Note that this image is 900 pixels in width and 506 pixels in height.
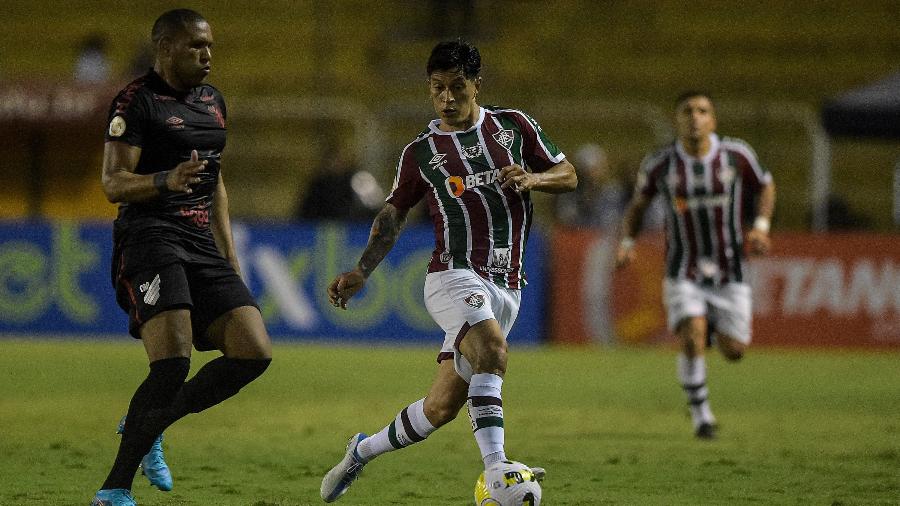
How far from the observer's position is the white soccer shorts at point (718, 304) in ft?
34.9

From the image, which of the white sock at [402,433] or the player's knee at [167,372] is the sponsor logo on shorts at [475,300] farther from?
the player's knee at [167,372]

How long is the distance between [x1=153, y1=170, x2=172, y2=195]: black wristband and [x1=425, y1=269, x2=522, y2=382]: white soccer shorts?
4.43 feet

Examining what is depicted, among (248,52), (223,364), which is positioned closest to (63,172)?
(248,52)

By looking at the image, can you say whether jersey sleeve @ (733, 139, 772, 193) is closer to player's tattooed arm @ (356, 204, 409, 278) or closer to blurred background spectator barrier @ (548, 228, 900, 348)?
player's tattooed arm @ (356, 204, 409, 278)

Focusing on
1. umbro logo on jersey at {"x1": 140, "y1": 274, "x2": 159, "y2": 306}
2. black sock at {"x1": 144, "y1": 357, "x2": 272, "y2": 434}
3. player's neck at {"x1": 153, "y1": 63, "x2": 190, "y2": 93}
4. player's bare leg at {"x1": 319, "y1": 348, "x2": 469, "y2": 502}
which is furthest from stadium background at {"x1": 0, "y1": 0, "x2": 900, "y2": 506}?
player's neck at {"x1": 153, "y1": 63, "x2": 190, "y2": 93}

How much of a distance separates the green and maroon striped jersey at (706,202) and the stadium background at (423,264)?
122 cm

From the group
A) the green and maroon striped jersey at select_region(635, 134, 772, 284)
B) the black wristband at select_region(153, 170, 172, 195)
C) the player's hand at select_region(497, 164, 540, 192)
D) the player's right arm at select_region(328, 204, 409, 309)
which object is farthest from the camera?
the green and maroon striped jersey at select_region(635, 134, 772, 284)

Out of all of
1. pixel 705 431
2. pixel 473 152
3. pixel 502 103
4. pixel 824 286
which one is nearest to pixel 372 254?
pixel 473 152

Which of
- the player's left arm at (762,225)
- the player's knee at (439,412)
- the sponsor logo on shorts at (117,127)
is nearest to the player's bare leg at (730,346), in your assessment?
the player's left arm at (762,225)

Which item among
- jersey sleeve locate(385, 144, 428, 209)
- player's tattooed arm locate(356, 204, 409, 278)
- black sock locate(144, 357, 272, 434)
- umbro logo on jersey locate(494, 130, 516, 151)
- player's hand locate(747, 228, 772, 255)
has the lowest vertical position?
black sock locate(144, 357, 272, 434)

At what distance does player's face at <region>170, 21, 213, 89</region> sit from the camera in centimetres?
656

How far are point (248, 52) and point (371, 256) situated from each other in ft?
52.0

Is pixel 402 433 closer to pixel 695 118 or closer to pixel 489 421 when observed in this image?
pixel 489 421

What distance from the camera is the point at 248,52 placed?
22.1 meters
